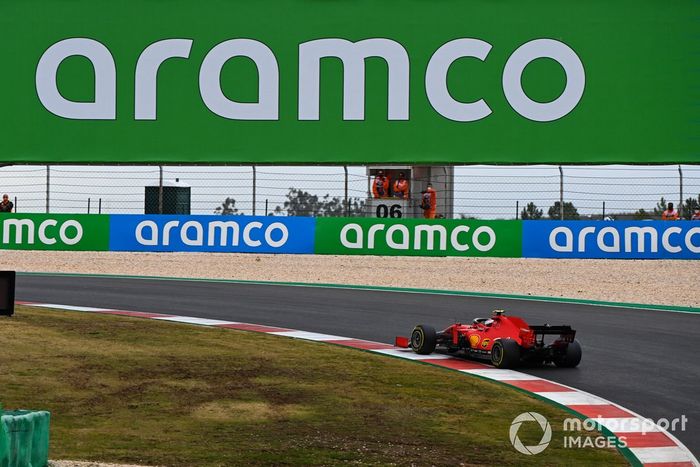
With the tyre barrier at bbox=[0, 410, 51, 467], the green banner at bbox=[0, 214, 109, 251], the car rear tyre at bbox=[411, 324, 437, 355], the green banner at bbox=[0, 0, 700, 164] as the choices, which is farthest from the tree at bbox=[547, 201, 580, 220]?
the tyre barrier at bbox=[0, 410, 51, 467]

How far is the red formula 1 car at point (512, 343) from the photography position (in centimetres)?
1041

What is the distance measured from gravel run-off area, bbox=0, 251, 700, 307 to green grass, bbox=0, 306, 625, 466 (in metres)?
9.33

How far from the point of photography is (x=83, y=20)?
2645 centimetres

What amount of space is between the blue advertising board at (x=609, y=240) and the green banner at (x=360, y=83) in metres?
3.41

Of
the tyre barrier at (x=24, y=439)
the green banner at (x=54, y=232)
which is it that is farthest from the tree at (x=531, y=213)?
the tyre barrier at (x=24, y=439)

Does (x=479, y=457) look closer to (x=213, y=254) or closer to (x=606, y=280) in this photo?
(x=606, y=280)

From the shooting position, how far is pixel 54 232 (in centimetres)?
2303

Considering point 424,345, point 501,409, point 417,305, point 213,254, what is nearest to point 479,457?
point 501,409

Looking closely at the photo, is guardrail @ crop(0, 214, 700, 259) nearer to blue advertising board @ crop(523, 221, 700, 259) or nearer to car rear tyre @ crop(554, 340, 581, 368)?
blue advertising board @ crop(523, 221, 700, 259)

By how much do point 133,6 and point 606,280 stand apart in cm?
1403

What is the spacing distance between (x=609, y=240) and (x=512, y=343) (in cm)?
1243

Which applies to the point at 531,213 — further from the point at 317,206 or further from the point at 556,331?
the point at 556,331

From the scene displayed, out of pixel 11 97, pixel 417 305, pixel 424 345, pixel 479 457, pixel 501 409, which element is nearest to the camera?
pixel 479 457

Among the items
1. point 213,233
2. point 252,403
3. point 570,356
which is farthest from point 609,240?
point 252,403
